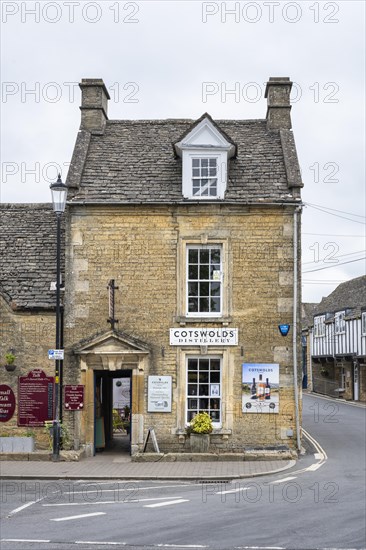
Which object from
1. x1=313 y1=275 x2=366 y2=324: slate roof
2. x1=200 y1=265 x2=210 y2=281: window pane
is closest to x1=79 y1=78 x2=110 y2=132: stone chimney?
x1=200 y1=265 x2=210 y2=281: window pane

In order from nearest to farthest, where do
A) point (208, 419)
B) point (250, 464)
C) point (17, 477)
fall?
point (17, 477), point (250, 464), point (208, 419)

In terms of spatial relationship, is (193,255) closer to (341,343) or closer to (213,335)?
(213,335)

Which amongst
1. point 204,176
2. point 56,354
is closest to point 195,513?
point 56,354

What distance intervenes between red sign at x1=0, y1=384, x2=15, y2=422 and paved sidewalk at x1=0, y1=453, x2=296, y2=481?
2.11 m

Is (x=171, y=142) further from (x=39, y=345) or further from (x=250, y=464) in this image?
(x=250, y=464)

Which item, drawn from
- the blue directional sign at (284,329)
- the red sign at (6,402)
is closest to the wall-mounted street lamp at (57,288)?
the red sign at (6,402)

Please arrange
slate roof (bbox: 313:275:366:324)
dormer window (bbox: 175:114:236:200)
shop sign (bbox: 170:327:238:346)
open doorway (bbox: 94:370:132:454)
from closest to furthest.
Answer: shop sign (bbox: 170:327:238:346) < dormer window (bbox: 175:114:236:200) < open doorway (bbox: 94:370:132:454) < slate roof (bbox: 313:275:366:324)

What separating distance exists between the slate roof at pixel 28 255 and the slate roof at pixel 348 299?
2741cm

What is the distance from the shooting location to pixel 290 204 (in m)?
21.3

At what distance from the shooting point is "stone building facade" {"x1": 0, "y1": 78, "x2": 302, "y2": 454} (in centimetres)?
2092

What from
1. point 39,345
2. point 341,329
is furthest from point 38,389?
point 341,329

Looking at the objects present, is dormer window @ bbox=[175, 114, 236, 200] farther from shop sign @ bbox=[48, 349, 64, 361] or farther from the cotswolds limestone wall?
shop sign @ bbox=[48, 349, 64, 361]

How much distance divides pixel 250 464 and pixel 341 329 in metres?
34.3

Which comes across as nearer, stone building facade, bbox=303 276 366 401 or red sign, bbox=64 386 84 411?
red sign, bbox=64 386 84 411
